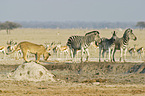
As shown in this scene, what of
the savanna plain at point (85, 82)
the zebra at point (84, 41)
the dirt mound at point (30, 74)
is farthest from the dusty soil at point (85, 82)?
the zebra at point (84, 41)

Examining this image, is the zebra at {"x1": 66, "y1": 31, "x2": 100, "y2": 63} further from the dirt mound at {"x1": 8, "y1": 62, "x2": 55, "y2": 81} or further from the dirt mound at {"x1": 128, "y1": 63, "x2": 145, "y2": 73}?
the dirt mound at {"x1": 8, "y1": 62, "x2": 55, "y2": 81}

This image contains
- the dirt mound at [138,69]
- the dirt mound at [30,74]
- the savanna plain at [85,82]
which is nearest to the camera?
the savanna plain at [85,82]

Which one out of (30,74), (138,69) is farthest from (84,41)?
(30,74)

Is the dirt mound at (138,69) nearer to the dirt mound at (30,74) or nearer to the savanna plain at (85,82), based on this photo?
the savanna plain at (85,82)

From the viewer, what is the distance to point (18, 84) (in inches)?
587

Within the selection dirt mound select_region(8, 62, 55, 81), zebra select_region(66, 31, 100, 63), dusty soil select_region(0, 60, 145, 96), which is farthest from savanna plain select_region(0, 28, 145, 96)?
zebra select_region(66, 31, 100, 63)

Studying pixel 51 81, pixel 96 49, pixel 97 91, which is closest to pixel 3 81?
pixel 51 81

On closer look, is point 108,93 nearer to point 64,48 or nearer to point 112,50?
point 112,50

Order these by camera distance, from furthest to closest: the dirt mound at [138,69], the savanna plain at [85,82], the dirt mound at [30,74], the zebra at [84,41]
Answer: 1. the zebra at [84,41]
2. the dirt mound at [138,69]
3. the dirt mound at [30,74]
4. the savanna plain at [85,82]

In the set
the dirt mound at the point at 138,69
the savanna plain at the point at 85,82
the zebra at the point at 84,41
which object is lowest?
the savanna plain at the point at 85,82

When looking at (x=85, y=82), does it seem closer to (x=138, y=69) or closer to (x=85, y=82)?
(x=85, y=82)

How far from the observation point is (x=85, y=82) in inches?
627

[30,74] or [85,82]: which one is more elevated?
[30,74]

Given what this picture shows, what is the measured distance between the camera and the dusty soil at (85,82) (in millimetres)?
13070
